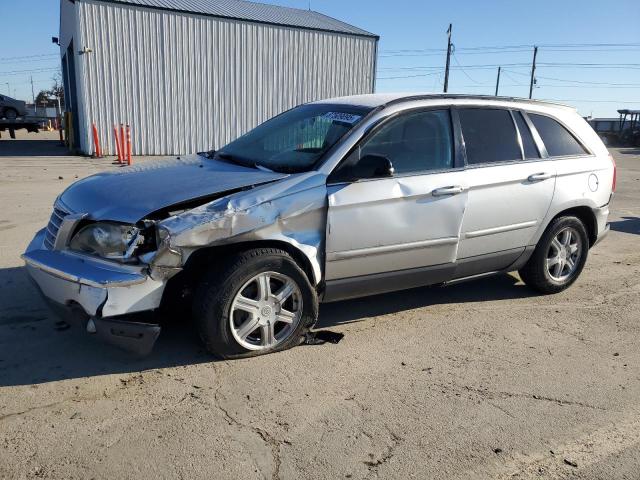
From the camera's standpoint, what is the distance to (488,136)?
4.54 meters

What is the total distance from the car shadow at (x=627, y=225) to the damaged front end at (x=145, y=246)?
648 cm

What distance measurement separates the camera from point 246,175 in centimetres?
381

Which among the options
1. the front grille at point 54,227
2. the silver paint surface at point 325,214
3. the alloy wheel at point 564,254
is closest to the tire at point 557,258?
the alloy wheel at point 564,254

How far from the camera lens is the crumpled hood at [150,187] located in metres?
3.34

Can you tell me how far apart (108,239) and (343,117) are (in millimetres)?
1922

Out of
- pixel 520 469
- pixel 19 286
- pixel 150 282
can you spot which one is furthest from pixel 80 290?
pixel 520 469

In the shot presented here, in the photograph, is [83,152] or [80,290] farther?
[83,152]

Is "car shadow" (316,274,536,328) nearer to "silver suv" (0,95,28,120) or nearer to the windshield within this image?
the windshield

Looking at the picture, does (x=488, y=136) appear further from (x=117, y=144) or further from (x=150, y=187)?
(x=117, y=144)

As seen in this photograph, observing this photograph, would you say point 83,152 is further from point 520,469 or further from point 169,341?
point 520,469

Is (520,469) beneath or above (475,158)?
beneath

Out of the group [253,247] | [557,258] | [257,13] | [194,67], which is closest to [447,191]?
[253,247]

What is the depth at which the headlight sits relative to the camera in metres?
3.26

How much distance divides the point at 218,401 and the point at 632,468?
2.16 m
